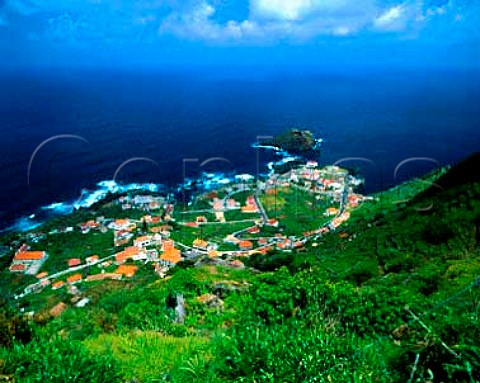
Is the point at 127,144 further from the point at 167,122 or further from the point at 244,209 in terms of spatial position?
the point at 244,209

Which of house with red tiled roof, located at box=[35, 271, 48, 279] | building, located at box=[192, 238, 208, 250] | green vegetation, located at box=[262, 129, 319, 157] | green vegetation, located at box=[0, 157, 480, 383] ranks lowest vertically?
house with red tiled roof, located at box=[35, 271, 48, 279]

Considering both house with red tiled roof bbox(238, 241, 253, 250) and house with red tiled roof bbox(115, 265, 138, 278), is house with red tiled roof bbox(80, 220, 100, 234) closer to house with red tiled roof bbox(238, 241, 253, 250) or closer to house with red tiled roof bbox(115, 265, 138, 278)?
house with red tiled roof bbox(115, 265, 138, 278)

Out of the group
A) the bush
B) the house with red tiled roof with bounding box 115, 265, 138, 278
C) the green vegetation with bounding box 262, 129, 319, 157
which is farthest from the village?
the bush

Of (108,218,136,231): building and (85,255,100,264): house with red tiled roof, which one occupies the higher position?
(108,218,136,231): building

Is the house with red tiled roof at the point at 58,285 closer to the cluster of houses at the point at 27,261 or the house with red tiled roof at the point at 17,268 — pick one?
the cluster of houses at the point at 27,261

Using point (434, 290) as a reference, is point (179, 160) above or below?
below

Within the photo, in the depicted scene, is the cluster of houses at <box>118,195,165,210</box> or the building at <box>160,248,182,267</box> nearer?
the building at <box>160,248,182,267</box>

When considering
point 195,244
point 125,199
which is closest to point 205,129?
point 125,199
